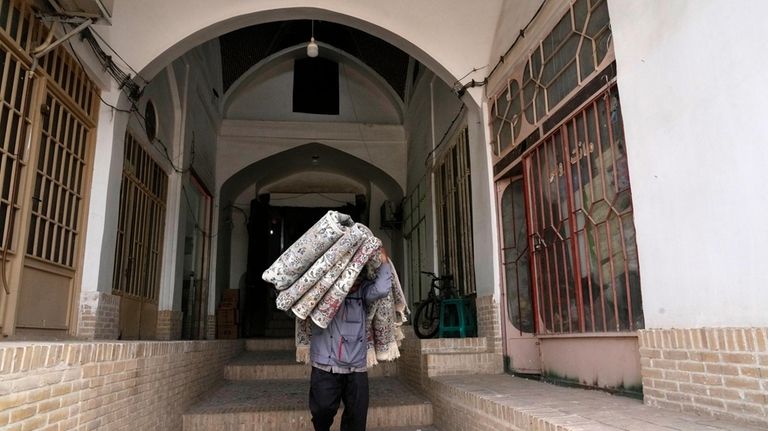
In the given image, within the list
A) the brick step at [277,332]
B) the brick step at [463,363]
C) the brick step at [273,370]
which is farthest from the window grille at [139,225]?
the brick step at [277,332]

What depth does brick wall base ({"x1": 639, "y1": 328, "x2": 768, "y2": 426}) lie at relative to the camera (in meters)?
2.23

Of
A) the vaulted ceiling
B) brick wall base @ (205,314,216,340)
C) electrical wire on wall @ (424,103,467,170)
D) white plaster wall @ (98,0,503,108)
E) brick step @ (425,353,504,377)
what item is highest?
the vaulted ceiling

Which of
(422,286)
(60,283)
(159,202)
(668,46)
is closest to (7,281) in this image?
(60,283)

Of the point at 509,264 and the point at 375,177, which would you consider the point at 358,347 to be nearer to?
the point at 509,264

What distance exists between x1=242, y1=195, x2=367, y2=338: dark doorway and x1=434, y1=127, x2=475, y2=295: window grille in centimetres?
446

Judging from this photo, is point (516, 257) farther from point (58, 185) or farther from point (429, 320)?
point (58, 185)

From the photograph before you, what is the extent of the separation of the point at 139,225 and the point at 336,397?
4314 mm

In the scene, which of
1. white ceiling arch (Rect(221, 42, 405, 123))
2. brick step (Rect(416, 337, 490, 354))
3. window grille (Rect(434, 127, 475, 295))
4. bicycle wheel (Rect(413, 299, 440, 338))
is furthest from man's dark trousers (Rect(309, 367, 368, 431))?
white ceiling arch (Rect(221, 42, 405, 123))

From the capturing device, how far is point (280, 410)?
4.24 m

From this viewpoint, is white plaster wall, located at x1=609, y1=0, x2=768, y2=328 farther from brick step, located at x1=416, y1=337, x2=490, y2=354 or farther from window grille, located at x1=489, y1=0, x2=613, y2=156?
brick step, located at x1=416, y1=337, x2=490, y2=354

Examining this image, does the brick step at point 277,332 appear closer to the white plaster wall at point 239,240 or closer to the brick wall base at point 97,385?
the white plaster wall at point 239,240

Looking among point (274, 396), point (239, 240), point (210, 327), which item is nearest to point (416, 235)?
point (210, 327)

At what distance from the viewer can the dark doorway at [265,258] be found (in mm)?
11641

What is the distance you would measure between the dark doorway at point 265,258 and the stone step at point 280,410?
253 inches
